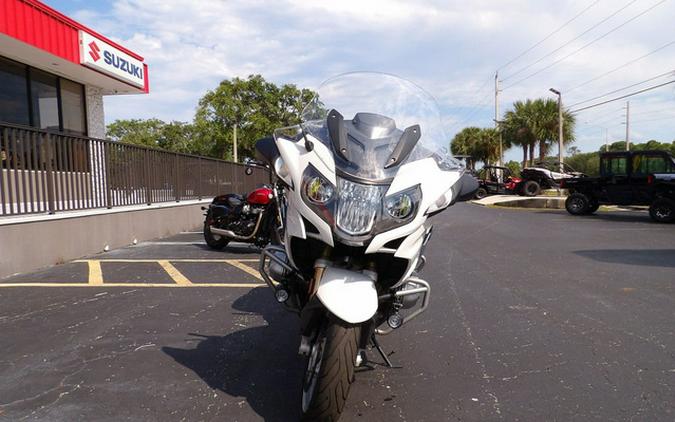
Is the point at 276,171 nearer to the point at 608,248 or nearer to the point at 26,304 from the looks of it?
the point at 26,304

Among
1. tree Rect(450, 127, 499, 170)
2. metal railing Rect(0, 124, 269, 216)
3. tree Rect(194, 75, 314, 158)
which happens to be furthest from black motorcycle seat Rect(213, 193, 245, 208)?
tree Rect(450, 127, 499, 170)

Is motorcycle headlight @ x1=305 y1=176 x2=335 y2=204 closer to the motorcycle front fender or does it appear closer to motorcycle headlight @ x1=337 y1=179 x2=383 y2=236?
motorcycle headlight @ x1=337 y1=179 x2=383 y2=236

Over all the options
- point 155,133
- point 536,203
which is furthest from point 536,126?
point 155,133

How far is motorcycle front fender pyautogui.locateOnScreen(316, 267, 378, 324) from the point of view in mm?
2178

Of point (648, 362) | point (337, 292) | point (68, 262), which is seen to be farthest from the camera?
point (68, 262)

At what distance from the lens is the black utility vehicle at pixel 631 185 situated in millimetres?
13062

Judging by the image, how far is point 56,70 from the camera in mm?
12438

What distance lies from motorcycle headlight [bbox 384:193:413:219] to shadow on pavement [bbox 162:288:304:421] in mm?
1265

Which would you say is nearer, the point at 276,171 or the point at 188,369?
the point at 276,171

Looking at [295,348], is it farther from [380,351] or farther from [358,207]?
[358,207]

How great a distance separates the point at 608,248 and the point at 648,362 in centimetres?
580

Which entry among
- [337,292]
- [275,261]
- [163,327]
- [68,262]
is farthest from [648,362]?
[68,262]

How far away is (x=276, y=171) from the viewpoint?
106 inches

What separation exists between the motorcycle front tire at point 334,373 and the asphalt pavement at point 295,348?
0.35 metres
